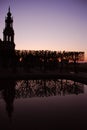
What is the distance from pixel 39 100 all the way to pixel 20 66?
124ft

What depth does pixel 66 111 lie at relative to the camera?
11.2 meters

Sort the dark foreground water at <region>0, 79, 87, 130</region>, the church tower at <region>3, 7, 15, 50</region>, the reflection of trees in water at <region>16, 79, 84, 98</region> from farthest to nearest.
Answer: the church tower at <region>3, 7, 15, 50</region> < the reflection of trees in water at <region>16, 79, 84, 98</region> < the dark foreground water at <region>0, 79, 87, 130</region>

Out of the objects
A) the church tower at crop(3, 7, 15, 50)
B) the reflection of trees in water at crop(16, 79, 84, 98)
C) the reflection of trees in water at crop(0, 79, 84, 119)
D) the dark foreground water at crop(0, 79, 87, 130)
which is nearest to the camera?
the dark foreground water at crop(0, 79, 87, 130)

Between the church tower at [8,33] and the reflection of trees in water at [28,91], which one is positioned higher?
the church tower at [8,33]

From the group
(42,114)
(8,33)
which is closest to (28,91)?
(42,114)

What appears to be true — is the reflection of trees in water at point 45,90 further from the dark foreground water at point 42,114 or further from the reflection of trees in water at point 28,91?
the dark foreground water at point 42,114

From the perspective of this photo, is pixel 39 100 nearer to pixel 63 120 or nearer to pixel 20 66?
pixel 63 120

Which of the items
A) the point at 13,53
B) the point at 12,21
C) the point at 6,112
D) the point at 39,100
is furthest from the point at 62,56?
the point at 6,112

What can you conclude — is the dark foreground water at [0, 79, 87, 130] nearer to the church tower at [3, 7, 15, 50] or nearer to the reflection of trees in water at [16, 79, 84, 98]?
the reflection of trees in water at [16, 79, 84, 98]

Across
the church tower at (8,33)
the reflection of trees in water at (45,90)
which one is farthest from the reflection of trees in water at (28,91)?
the church tower at (8,33)

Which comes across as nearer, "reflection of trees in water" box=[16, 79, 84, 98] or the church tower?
"reflection of trees in water" box=[16, 79, 84, 98]

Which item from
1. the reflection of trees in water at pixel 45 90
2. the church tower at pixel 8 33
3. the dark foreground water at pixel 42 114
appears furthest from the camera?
the church tower at pixel 8 33

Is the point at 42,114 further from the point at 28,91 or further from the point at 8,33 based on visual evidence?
the point at 8,33

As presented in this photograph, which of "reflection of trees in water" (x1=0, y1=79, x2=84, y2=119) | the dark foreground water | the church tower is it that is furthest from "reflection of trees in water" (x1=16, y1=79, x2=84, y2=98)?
the church tower
